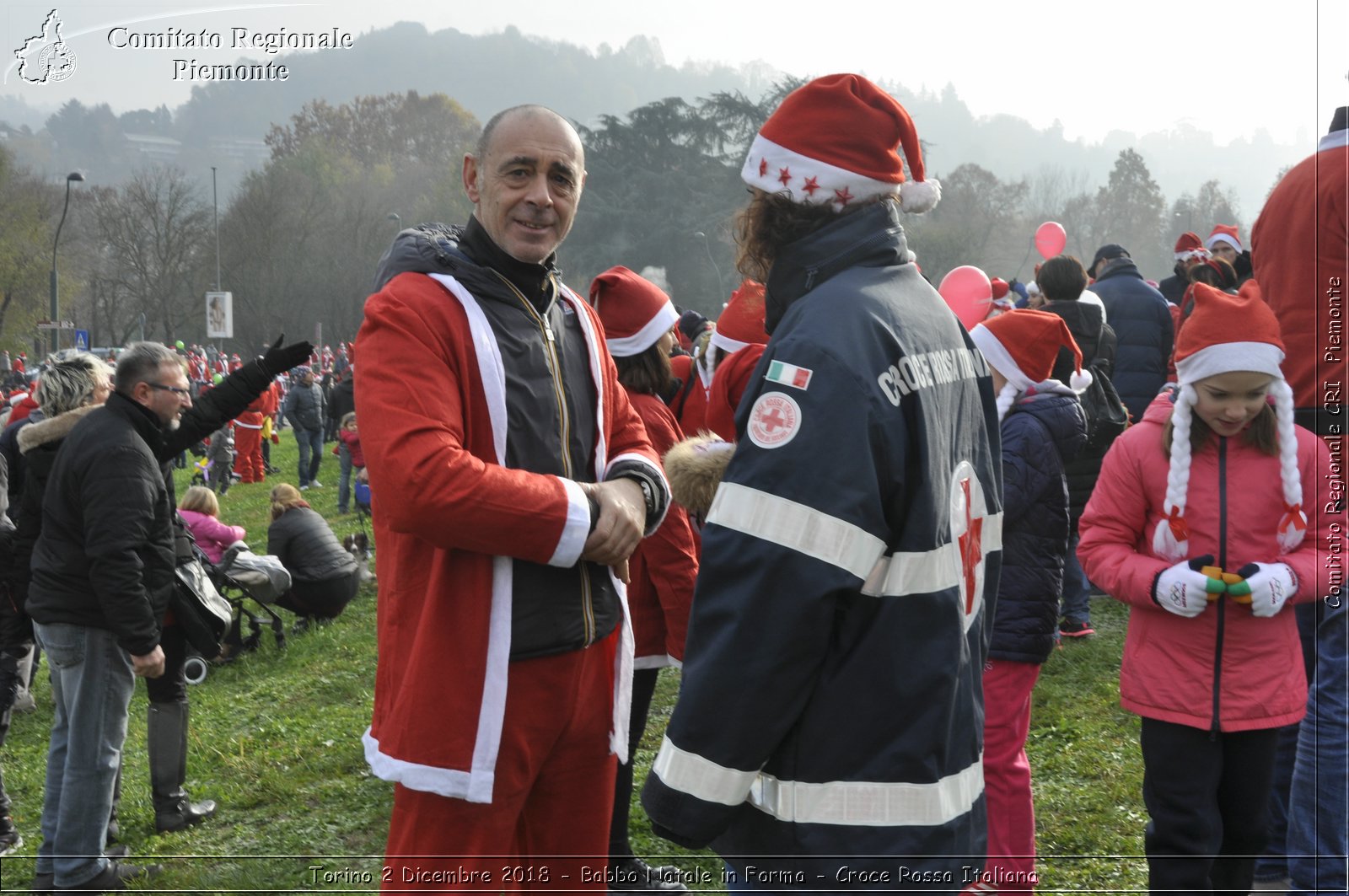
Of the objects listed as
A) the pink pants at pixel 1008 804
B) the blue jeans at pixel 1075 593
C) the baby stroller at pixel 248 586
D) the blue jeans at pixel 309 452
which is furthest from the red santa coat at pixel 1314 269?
the blue jeans at pixel 309 452

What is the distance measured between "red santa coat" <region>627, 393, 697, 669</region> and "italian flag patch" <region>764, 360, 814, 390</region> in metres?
2.03

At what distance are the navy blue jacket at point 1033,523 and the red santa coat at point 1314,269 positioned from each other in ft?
2.54

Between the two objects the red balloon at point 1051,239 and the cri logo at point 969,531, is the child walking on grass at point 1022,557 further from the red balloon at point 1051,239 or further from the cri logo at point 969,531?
the red balloon at point 1051,239

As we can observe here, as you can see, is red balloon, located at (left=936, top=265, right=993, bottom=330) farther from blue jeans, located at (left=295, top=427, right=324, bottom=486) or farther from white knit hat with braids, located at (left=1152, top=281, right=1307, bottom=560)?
blue jeans, located at (left=295, top=427, right=324, bottom=486)

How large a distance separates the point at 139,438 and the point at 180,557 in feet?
3.44

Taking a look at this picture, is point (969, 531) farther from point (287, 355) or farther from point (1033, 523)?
point (287, 355)

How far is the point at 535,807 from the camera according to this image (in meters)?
2.63

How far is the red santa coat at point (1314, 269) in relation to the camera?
358 cm

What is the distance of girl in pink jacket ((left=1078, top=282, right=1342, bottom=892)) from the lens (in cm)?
324

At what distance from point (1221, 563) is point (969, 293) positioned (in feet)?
17.3

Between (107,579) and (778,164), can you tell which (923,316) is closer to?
(778,164)

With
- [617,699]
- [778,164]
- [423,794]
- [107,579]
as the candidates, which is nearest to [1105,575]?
[617,699]

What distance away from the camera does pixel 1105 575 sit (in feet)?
11.2

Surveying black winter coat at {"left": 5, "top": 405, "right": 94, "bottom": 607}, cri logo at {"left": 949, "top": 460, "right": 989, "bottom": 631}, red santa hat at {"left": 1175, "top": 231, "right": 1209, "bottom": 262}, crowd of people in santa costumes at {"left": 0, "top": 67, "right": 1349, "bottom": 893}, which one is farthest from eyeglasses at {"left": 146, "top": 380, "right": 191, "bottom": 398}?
red santa hat at {"left": 1175, "top": 231, "right": 1209, "bottom": 262}
